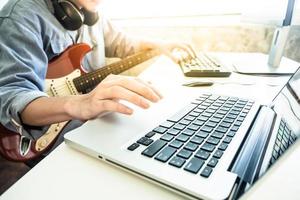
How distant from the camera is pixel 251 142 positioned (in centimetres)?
35

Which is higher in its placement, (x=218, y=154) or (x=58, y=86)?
(x=218, y=154)

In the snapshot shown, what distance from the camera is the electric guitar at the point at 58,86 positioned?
0.67 meters

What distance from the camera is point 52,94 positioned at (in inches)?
31.6

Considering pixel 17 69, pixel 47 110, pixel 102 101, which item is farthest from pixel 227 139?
pixel 17 69

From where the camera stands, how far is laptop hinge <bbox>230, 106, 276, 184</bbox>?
0.92ft

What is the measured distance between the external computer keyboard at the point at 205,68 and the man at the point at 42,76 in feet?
0.48

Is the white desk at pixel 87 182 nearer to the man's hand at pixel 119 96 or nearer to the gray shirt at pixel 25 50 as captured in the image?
the man's hand at pixel 119 96

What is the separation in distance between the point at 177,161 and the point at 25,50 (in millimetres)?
540

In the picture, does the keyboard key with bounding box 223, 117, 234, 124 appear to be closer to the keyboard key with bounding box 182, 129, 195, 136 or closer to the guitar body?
the keyboard key with bounding box 182, 129, 195, 136

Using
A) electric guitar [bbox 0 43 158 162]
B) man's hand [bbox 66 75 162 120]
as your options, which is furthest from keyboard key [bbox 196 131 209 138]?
electric guitar [bbox 0 43 158 162]

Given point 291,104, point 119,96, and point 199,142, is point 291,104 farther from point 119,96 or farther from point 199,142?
point 119,96

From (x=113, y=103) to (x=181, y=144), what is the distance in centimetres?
15

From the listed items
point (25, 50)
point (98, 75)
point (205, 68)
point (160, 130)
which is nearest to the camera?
point (160, 130)

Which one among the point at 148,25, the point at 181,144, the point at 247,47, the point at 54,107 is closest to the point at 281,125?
the point at 181,144
